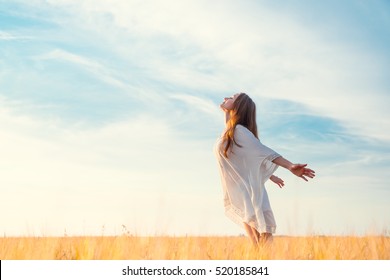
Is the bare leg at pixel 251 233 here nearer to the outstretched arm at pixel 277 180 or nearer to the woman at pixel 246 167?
the woman at pixel 246 167

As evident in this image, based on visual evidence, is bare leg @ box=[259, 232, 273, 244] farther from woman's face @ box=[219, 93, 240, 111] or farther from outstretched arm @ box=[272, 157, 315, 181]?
woman's face @ box=[219, 93, 240, 111]

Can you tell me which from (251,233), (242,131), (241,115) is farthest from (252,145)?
(251,233)

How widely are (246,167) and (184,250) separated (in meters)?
1.79

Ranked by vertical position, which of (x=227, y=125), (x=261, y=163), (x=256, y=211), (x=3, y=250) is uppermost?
(x=227, y=125)

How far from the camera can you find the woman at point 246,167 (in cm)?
824

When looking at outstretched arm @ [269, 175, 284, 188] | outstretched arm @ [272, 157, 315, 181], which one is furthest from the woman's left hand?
outstretched arm @ [269, 175, 284, 188]

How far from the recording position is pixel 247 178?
27.7 ft

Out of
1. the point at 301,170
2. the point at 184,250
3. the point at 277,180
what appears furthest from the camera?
the point at 277,180

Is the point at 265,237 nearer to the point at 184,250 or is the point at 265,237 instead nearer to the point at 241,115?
the point at 184,250

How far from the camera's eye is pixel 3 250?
24.8 feet

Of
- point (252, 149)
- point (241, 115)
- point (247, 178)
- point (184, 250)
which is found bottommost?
point (184, 250)
